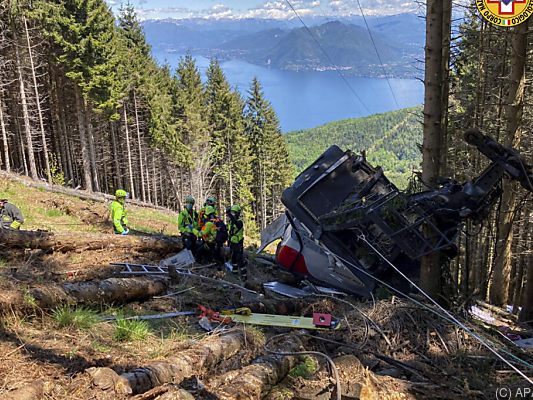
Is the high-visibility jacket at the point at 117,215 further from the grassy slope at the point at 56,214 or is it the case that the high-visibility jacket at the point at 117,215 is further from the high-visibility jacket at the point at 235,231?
the grassy slope at the point at 56,214

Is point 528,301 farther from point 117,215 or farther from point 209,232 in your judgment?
point 117,215

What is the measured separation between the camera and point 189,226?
408 inches

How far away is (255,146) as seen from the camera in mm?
46594

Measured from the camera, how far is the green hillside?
5714 inches

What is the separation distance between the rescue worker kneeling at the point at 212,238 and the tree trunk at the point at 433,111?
195 inches

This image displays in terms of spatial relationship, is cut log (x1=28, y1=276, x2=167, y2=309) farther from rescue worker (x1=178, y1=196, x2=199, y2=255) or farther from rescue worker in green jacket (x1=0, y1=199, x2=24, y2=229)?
rescue worker in green jacket (x1=0, y1=199, x2=24, y2=229)

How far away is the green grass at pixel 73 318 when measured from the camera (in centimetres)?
475

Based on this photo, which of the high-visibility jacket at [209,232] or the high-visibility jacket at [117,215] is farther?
the high-visibility jacket at [117,215]

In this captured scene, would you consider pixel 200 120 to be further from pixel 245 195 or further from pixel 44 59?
pixel 44 59

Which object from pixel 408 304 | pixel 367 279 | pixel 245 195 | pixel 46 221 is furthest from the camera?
pixel 245 195

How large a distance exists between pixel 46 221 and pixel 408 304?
41.2ft

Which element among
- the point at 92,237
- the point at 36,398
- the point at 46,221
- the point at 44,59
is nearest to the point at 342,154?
the point at 92,237

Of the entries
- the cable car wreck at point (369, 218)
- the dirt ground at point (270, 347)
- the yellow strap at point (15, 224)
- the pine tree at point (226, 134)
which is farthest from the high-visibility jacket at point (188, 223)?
the pine tree at point (226, 134)

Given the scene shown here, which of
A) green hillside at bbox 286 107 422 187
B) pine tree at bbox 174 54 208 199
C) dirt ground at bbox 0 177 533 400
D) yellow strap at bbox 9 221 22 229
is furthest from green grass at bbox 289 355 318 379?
green hillside at bbox 286 107 422 187
